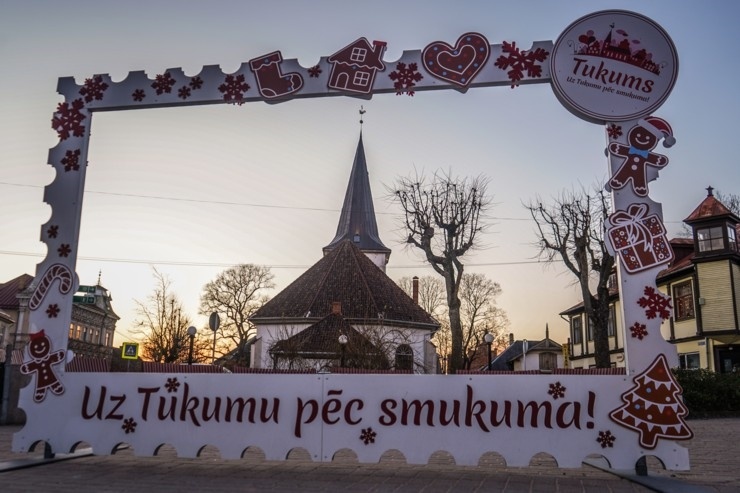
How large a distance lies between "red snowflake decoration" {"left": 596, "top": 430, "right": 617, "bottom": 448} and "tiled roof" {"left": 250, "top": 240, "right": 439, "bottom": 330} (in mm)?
33446

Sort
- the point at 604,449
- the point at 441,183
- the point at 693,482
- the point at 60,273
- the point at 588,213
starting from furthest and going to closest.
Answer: the point at 441,183 → the point at 588,213 → the point at 60,273 → the point at 604,449 → the point at 693,482

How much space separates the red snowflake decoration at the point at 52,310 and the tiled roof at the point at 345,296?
3210cm

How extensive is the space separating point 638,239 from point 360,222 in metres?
56.1

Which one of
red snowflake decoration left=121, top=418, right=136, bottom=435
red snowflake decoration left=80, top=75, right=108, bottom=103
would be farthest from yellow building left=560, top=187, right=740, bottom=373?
red snowflake decoration left=80, top=75, right=108, bottom=103

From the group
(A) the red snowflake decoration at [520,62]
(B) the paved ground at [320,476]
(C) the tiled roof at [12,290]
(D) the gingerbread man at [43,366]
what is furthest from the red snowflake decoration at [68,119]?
(C) the tiled roof at [12,290]

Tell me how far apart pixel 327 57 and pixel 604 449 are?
6101 millimetres

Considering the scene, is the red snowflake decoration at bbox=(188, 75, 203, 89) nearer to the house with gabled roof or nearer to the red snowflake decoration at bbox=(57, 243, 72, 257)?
the red snowflake decoration at bbox=(57, 243, 72, 257)

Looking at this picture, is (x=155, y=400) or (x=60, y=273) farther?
(x=60, y=273)

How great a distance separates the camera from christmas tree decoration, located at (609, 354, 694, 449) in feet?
23.7

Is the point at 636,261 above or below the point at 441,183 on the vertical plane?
below

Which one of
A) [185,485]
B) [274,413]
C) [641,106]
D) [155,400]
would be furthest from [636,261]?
[155,400]

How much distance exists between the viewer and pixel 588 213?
27.0 meters

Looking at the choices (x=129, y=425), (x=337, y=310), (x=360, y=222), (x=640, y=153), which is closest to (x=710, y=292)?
(x=337, y=310)

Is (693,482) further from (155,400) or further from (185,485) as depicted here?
(155,400)
